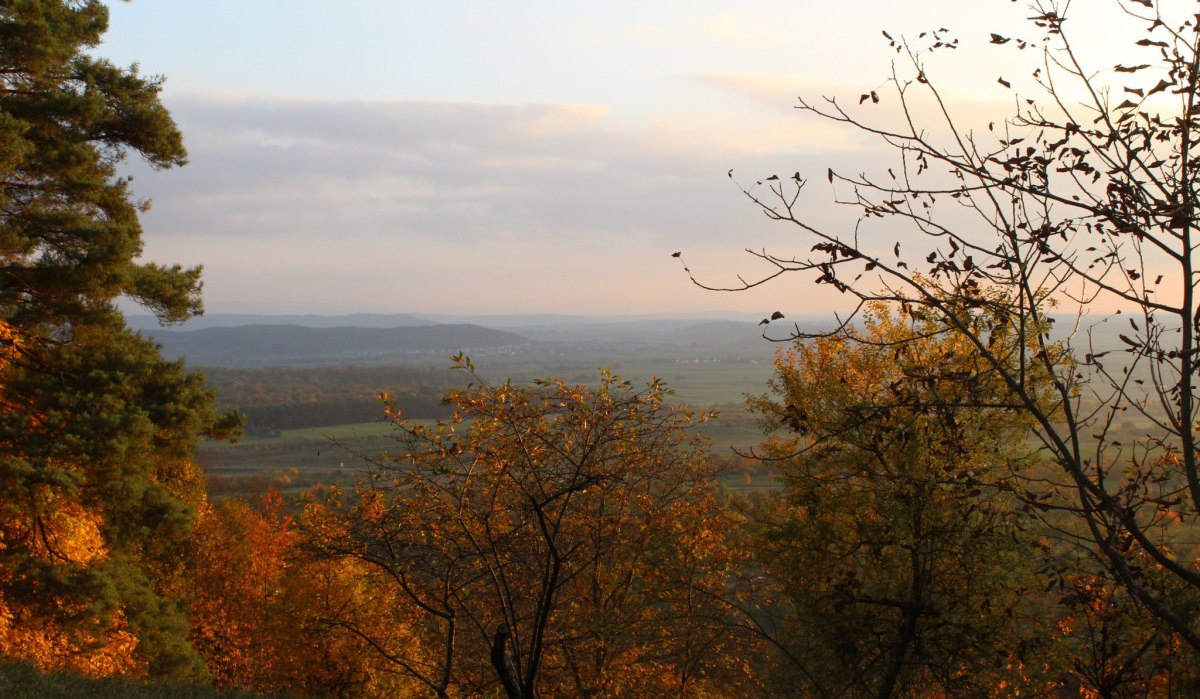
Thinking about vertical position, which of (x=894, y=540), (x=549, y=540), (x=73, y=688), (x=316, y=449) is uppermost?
(x=549, y=540)

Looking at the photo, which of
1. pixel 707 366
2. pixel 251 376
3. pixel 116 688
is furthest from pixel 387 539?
pixel 707 366

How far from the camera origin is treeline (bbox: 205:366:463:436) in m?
79.8

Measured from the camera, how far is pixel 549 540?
15.7 ft

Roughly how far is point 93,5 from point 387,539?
13661mm

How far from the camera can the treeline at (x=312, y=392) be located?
79812 mm

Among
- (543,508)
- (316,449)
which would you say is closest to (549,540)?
(543,508)

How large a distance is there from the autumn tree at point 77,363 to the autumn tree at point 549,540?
16.9 feet

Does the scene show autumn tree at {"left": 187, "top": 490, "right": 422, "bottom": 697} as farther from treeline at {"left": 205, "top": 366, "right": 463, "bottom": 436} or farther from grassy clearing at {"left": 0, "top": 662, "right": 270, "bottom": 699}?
treeline at {"left": 205, "top": 366, "right": 463, "bottom": 436}

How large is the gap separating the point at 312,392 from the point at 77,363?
83.4 m

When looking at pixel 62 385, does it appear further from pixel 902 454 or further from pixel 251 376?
pixel 251 376

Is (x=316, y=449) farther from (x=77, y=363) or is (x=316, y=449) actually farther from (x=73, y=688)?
(x=73, y=688)

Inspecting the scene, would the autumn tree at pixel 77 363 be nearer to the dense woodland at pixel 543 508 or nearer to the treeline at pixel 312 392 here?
the dense woodland at pixel 543 508

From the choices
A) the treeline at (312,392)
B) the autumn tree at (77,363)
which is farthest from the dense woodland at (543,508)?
the treeline at (312,392)

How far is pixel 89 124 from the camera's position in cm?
1378
